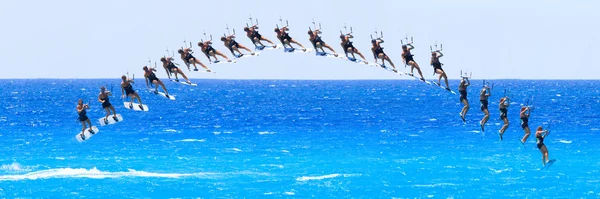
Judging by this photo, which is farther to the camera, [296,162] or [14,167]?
[296,162]

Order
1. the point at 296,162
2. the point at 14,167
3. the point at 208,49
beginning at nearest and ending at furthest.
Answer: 1. the point at 208,49
2. the point at 14,167
3. the point at 296,162

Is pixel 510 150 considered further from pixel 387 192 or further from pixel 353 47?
pixel 353 47

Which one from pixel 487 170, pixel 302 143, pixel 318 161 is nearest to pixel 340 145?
pixel 302 143

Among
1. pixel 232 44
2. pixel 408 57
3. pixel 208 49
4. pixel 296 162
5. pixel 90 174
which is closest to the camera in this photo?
pixel 408 57

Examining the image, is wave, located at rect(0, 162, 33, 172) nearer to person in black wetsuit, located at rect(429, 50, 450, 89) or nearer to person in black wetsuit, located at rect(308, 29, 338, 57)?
person in black wetsuit, located at rect(308, 29, 338, 57)

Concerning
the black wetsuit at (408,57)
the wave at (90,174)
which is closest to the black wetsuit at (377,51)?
the black wetsuit at (408,57)

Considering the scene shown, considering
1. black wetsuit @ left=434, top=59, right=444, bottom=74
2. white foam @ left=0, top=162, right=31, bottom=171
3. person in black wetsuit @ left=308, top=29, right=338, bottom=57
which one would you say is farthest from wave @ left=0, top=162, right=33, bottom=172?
black wetsuit @ left=434, top=59, right=444, bottom=74

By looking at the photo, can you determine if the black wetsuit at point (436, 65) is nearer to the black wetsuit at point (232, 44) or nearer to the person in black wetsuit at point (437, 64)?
the person in black wetsuit at point (437, 64)

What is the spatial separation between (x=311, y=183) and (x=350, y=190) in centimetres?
482

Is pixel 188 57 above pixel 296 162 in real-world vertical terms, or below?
above

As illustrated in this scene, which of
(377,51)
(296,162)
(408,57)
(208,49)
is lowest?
(296,162)

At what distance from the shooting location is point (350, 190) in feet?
302

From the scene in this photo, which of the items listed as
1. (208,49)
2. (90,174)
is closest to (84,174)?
(90,174)

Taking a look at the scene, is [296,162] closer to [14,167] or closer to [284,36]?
[14,167]
